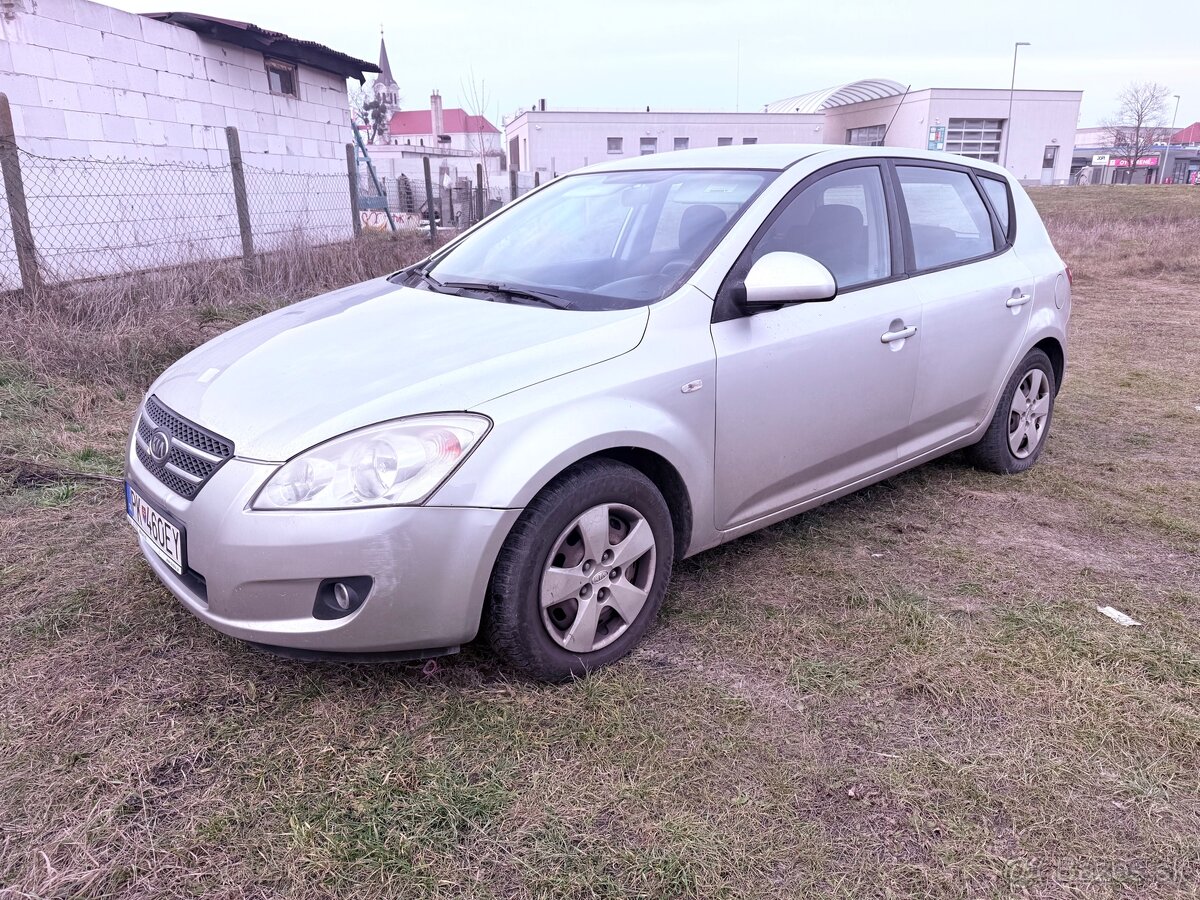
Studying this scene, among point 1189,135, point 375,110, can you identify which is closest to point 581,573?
point 375,110

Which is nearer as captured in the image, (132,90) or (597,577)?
(597,577)

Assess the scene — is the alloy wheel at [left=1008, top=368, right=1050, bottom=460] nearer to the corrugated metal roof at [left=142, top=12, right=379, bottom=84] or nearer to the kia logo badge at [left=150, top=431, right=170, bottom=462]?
the kia logo badge at [left=150, top=431, right=170, bottom=462]

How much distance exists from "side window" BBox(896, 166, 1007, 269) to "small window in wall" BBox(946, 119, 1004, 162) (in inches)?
1972

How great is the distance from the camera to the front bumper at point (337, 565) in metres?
2.16

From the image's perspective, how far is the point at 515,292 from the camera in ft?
9.92

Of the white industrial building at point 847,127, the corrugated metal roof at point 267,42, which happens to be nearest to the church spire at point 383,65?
the white industrial building at point 847,127

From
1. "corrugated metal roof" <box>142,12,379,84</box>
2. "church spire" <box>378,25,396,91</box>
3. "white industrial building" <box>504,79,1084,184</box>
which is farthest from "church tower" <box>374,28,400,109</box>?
"corrugated metal roof" <box>142,12,379,84</box>

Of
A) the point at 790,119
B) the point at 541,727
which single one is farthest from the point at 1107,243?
the point at 790,119

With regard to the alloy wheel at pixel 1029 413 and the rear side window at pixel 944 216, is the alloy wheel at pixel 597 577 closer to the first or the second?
the rear side window at pixel 944 216

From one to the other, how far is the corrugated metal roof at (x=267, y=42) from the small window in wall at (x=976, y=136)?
4218 centimetres

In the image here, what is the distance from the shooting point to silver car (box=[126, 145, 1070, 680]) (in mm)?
2213

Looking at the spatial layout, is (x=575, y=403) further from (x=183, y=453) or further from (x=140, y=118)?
(x=140, y=118)

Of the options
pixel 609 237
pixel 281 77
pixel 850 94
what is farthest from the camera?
pixel 850 94

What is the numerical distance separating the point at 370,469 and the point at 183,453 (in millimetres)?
637
